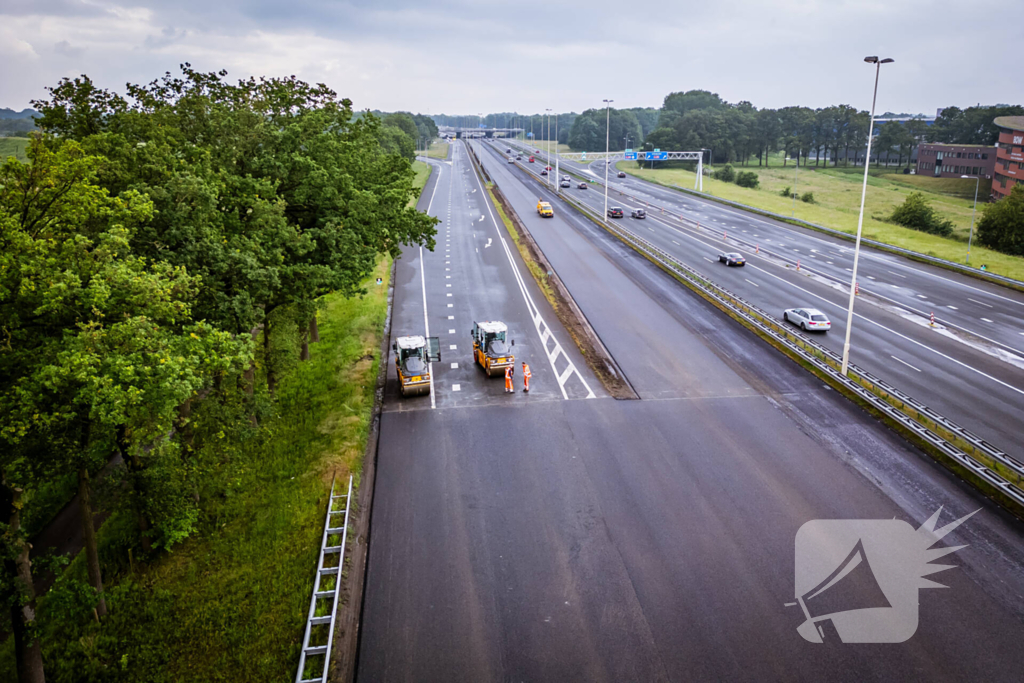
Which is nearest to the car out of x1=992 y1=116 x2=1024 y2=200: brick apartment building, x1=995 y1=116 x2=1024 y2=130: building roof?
x1=992 y1=116 x2=1024 y2=200: brick apartment building

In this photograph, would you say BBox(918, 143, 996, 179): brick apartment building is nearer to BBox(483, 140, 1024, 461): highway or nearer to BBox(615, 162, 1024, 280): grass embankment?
BBox(615, 162, 1024, 280): grass embankment

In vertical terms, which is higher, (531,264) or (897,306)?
(531,264)

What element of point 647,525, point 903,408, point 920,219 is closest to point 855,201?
point 920,219

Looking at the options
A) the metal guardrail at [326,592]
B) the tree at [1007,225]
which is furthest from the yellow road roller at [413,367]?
the tree at [1007,225]

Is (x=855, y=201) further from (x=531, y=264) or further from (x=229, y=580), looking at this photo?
(x=229, y=580)

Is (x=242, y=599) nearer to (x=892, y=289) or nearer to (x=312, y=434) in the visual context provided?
(x=312, y=434)

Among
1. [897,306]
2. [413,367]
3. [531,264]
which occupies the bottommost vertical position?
[413,367]
